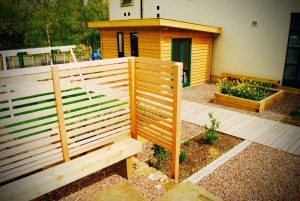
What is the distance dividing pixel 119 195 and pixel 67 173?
0.80 meters

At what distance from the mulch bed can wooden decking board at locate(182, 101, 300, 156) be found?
546mm

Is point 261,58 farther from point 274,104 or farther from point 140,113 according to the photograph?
point 140,113

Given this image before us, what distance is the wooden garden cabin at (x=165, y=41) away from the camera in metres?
10.4

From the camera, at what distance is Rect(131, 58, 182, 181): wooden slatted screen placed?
3.79m

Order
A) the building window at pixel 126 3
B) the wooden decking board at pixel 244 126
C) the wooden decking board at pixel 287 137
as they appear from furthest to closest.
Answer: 1. the building window at pixel 126 3
2. the wooden decking board at pixel 244 126
3. the wooden decking board at pixel 287 137

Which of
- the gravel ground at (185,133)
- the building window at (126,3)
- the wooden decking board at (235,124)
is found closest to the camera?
the gravel ground at (185,133)

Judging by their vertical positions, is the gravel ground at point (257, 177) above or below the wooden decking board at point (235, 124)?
below

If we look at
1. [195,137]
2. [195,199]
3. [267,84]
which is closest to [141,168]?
[195,199]

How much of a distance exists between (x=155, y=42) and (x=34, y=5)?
62.0ft

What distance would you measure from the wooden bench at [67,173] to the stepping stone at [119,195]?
0.38 meters

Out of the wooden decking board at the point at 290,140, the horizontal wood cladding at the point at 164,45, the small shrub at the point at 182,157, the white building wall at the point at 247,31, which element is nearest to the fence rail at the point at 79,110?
the small shrub at the point at 182,157

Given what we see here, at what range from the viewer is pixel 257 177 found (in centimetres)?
486

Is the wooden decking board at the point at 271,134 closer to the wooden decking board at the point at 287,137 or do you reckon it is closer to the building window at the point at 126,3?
the wooden decking board at the point at 287,137

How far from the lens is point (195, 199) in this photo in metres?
3.17
